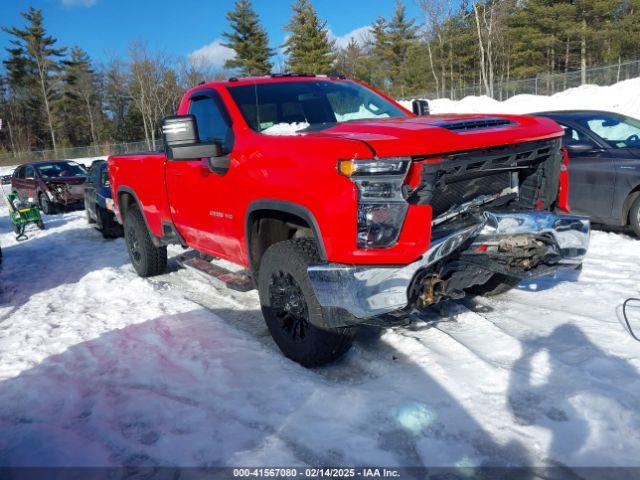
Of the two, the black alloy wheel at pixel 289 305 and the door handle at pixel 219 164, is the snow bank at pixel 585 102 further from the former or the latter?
the black alloy wheel at pixel 289 305

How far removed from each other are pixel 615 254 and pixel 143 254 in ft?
17.8

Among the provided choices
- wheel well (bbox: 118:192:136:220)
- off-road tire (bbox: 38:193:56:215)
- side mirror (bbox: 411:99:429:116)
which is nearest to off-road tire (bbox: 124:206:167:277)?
wheel well (bbox: 118:192:136:220)

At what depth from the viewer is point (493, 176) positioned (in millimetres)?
3385

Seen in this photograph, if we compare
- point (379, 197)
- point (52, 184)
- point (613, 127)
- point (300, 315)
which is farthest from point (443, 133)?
point (52, 184)

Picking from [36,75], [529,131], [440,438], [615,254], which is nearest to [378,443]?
[440,438]

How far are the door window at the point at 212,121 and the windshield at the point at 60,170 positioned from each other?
39.0 feet

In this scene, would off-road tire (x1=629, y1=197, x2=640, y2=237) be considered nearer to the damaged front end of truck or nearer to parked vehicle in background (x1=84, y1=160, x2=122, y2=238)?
the damaged front end of truck

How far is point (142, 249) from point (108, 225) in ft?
13.0

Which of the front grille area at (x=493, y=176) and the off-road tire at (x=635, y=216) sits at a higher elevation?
the front grille area at (x=493, y=176)

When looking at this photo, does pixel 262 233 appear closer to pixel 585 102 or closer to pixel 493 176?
pixel 493 176

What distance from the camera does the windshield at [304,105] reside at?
3.88 meters

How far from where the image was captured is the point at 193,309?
15.9 feet

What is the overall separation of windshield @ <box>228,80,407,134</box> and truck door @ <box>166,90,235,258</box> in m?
0.23

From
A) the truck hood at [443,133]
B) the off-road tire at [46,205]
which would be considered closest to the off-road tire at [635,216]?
the truck hood at [443,133]
